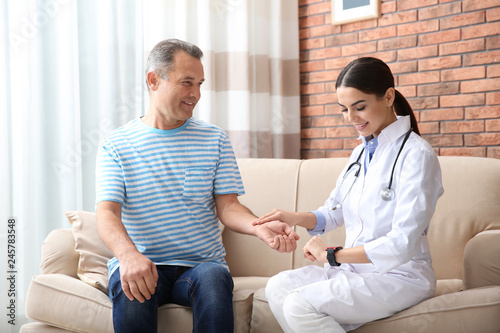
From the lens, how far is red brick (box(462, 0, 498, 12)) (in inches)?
113

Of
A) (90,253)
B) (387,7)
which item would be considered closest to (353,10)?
(387,7)

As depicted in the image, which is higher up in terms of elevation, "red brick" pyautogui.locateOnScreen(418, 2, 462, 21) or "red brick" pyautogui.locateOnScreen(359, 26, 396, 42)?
"red brick" pyautogui.locateOnScreen(418, 2, 462, 21)

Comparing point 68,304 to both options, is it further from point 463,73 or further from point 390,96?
point 463,73

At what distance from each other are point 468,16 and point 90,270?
225cm

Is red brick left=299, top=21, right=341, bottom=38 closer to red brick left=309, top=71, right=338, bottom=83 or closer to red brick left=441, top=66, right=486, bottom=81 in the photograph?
red brick left=309, top=71, right=338, bottom=83

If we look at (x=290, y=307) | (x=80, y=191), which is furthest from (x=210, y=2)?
(x=290, y=307)

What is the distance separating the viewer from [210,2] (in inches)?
129

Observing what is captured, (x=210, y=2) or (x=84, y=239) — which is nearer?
(x=84, y=239)

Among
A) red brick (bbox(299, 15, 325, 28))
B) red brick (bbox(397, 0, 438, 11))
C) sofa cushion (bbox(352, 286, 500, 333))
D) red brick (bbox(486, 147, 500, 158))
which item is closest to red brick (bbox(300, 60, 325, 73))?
red brick (bbox(299, 15, 325, 28))

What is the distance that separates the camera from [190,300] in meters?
1.87

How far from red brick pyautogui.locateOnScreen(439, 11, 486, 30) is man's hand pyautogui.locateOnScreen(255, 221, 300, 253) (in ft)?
5.53

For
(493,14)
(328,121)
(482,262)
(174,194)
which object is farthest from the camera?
(328,121)

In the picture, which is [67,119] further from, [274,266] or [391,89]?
[391,89]

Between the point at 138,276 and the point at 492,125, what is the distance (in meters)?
2.07
